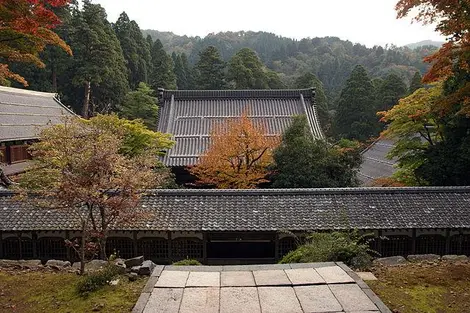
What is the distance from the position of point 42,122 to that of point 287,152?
16.7 metres

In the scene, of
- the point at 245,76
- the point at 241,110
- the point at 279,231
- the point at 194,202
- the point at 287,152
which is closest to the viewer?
the point at 279,231

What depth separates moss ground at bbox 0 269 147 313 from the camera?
6.43 m

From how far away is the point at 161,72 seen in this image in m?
44.6

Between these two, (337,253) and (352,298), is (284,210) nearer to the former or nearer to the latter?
(337,253)

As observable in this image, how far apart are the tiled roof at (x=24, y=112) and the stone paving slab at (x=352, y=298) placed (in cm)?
1646

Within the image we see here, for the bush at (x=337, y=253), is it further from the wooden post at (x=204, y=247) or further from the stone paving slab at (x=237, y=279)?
the wooden post at (x=204, y=247)

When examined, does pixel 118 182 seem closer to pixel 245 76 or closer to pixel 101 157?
pixel 101 157

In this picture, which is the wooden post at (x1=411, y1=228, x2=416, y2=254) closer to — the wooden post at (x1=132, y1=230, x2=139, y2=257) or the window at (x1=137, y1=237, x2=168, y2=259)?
the window at (x1=137, y1=237, x2=168, y2=259)

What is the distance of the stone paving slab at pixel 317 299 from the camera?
20.3ft

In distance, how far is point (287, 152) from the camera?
16.7m

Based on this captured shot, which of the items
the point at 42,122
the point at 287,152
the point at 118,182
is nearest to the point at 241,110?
the point at 287,152

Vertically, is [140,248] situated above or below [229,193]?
below

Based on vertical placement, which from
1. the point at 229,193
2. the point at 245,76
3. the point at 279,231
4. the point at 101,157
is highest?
the point at 245,76

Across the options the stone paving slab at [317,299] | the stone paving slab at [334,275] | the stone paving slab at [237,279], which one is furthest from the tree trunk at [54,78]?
the stone paving slab at [317,299]
